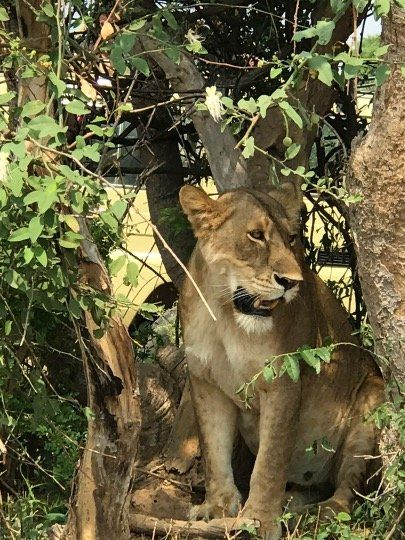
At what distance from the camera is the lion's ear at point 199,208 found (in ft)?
15.1

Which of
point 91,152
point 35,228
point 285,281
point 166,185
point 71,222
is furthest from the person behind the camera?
point 166,185

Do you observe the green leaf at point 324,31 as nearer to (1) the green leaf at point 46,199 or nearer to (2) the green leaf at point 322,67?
(2) the green leaf at point 322,67

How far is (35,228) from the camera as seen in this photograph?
315cm

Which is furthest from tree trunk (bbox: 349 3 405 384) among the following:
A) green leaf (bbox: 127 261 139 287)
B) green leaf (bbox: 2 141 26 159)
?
green leaf (bbox: 2 141 26 159)

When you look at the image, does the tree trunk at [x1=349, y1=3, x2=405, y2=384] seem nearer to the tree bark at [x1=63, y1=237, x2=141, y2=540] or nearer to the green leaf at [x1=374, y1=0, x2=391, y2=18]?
the green leaf at [x1=374, y1=0, x2=391, y2=18]

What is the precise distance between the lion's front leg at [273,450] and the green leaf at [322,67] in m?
1.78

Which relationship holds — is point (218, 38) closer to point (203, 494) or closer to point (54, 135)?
point (203, 494)

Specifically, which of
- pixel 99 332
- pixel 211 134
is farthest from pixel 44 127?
pixel 211 134

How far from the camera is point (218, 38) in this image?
5758 millimetres

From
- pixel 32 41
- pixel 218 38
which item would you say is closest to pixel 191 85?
pixel 218 38

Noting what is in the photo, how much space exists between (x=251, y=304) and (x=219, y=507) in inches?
36.2

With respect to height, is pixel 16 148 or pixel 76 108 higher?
pixel 76 108

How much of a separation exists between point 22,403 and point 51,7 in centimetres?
185

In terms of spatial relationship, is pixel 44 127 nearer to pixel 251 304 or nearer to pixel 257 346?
pixel 251 304
